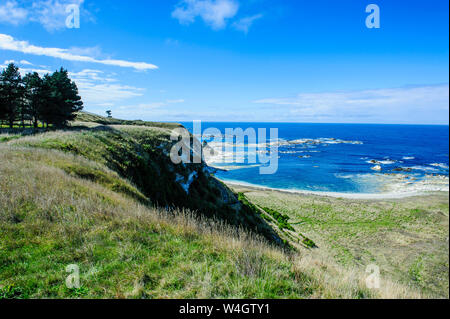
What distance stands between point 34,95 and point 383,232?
5817 cm

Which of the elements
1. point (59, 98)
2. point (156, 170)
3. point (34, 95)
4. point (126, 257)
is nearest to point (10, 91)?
point (34, 95)

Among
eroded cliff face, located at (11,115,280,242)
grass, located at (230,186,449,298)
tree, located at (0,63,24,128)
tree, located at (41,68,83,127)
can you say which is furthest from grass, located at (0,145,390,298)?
tree, located at (0,63,24,128)

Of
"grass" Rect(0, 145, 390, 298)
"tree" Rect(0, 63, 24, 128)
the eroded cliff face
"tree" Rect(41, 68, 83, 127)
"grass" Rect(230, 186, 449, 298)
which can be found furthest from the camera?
"tree" Rect(41, 68, 83, 127)

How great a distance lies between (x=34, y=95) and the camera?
3253 centimetres

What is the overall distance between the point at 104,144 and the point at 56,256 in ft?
60.0

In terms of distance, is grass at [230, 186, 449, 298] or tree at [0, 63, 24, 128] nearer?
grass at [230, 186, 449, 298]

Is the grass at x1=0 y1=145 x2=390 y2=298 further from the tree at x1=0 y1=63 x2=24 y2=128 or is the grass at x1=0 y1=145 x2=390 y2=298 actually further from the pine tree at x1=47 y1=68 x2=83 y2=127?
the tree at x1=0 y1=63 x2=24 y2=128

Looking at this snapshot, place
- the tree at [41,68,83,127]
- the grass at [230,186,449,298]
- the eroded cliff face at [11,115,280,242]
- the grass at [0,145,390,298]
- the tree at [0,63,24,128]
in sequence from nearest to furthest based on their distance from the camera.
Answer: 1. the grass at [0,145,390,298]
2. the eroded cliff face at [11,115,280,242]
3. the grass at [230,186,449,298]
4. the tree at [0,63,24,128]
5. the tree at [41,68,83,127]

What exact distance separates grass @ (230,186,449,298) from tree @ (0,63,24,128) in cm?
4530

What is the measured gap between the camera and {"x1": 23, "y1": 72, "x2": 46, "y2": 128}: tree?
32.3 metres

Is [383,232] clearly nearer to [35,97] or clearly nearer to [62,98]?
[62,98]

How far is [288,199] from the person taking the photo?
48.1 m

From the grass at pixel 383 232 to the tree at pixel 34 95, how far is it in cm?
4200

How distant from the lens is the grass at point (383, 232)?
23453 mm
